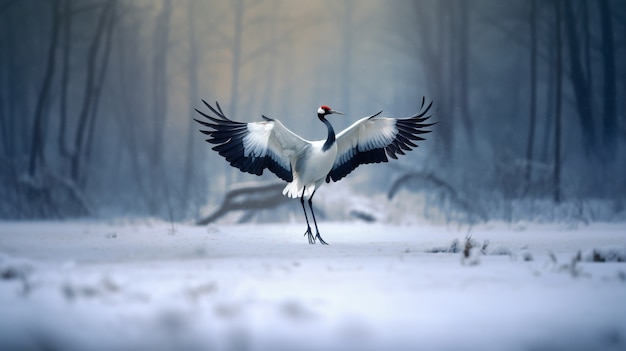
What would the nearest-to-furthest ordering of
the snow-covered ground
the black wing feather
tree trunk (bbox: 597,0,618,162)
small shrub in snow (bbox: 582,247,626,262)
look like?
1. the snow-covered ground
2. small shrub in snow (bbox: 582,247,626,262)
3. the black wing feather
4. tree trunk (bbox: 597,0,618,162)

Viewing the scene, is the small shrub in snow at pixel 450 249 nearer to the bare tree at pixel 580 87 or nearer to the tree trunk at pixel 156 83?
the bare tree at pixel 580 87

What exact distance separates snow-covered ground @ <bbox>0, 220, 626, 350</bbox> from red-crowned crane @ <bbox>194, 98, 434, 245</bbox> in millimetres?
1378

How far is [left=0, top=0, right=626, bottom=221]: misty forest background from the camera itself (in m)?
12.0

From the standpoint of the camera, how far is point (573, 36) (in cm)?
1194

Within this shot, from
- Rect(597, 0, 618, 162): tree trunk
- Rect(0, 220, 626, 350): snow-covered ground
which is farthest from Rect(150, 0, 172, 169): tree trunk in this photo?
Rect(0, 220, 626, 350): snow-covered ground

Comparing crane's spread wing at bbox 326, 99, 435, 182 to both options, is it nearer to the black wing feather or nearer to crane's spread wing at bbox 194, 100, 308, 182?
crane's spread wing at bbox 194, 100, 308, 182

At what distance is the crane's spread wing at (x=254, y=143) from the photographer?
479 centimetres

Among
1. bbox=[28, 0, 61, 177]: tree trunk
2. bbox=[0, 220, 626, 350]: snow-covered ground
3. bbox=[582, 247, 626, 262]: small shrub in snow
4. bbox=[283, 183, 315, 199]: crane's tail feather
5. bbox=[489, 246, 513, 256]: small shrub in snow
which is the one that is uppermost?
bbox=[28, 0, 61, 177]: tree trunk

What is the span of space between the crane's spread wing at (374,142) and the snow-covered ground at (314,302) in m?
1.77

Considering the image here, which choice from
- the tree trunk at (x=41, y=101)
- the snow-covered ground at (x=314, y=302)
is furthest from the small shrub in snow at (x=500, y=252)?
the tree trunk at (x=41, y=101)

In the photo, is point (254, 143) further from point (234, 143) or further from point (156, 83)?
point (156, 83)

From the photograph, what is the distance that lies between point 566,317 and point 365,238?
318 centimetres

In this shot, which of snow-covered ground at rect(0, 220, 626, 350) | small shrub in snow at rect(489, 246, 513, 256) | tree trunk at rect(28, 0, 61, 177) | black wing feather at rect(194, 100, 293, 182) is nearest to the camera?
snow-covered ground at rect(0, 220, 626, 350)

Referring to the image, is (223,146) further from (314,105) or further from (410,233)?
(314,105)
